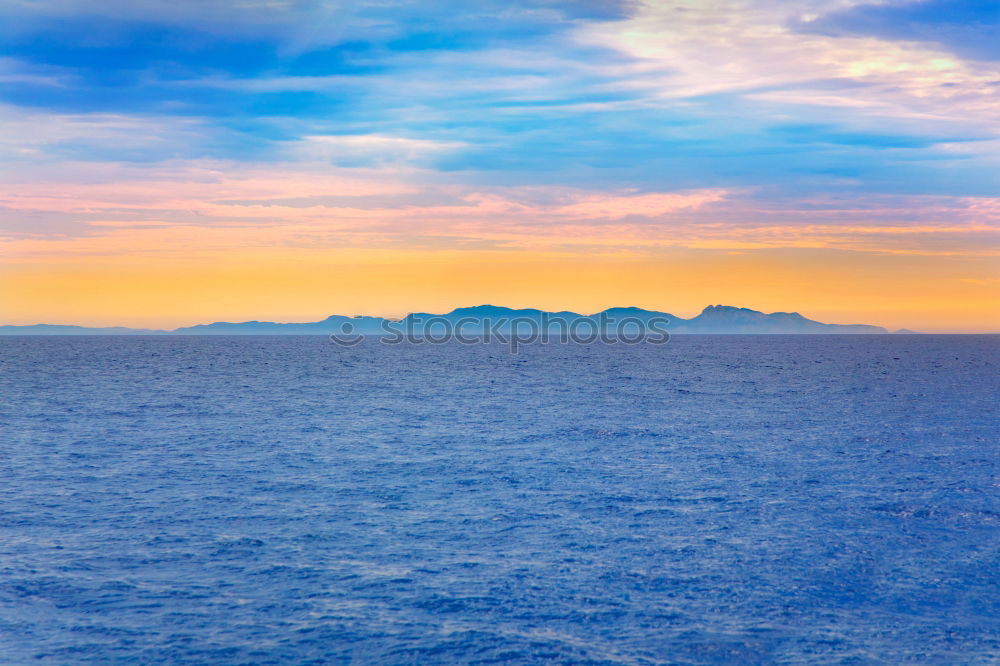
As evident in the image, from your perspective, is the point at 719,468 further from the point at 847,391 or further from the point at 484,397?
the point at 847,391

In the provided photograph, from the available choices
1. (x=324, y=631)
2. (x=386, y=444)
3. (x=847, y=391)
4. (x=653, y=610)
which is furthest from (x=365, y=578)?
(x=847, y=391)

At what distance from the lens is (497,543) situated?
22984 millimetres

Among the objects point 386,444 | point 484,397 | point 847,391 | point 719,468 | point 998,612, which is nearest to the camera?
point 998,612

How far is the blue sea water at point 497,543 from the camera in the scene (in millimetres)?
16109

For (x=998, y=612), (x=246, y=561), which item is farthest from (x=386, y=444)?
(x=998, y=612)

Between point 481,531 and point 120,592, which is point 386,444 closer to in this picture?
point 481,531

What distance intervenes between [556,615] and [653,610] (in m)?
2.25

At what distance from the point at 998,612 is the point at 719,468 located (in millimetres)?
18733

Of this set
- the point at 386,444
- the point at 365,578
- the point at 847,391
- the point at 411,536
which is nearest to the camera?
the point at 365,578

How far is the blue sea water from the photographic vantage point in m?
16.1

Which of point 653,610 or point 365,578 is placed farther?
point 365,578

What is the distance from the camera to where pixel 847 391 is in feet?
276

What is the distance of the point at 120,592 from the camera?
18.7 m

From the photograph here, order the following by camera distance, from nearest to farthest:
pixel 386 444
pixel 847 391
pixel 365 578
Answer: pixel 365 578 < pixel 386 444 < pixel 847 391
